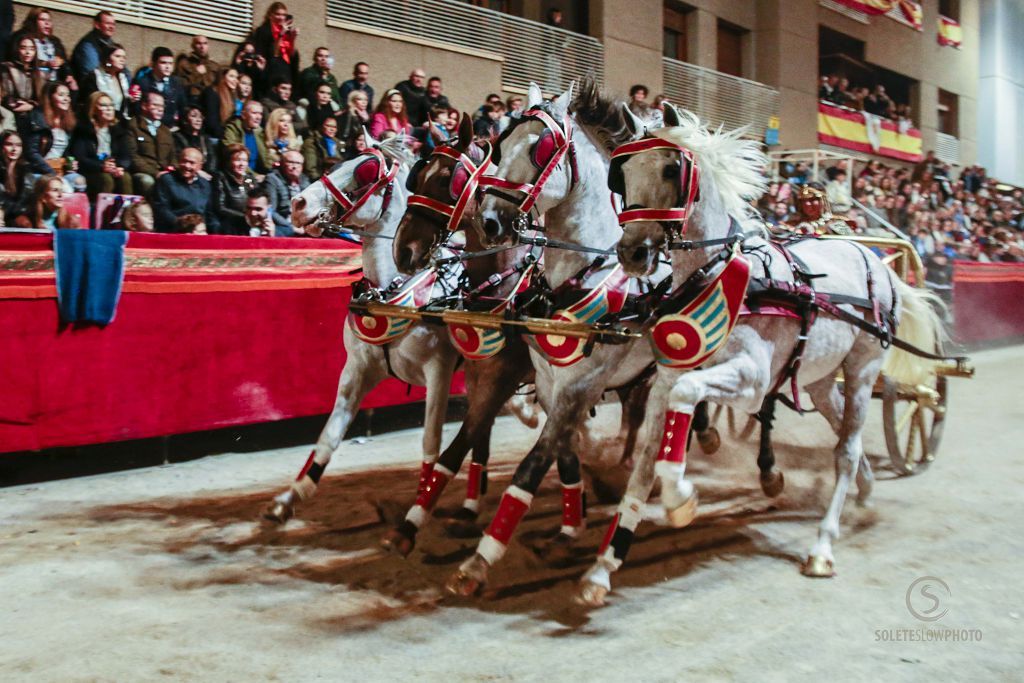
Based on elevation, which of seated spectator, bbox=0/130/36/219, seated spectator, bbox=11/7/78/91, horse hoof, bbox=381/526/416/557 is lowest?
horse hoof, bbox=381/526/416/557

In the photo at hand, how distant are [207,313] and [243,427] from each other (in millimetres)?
1042

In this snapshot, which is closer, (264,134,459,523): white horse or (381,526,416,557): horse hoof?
(381,526,416,557): horse hoof

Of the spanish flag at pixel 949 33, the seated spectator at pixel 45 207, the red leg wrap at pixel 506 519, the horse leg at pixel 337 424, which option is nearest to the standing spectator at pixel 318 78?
the seated spectator at pixel 45 207

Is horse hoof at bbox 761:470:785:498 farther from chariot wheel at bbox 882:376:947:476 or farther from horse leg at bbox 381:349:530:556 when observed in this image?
horse leg at bbox 381:349:530:556

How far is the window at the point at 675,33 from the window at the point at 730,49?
65.5 inches

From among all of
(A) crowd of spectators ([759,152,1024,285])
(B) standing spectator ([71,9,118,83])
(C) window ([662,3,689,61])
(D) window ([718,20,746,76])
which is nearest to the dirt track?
(B) standing spectator ([71,9,118,83])

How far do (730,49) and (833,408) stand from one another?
16132 millimetres

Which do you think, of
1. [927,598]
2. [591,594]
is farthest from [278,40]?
[927,598]

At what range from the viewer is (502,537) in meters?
4.02

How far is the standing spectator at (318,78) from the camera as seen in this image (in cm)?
976

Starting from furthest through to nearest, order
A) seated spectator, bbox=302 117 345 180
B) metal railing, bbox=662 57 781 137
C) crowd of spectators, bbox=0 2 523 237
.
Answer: metal railing, bbox=662 57 781 137, seated spectator, bbox=302 117 345 180, crowd of spectators, bbox=0 2 523 237

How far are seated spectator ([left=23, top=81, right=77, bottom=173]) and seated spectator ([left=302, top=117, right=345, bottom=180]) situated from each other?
2.14 metres

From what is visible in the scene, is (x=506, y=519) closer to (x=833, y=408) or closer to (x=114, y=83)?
(x=833, y=408)

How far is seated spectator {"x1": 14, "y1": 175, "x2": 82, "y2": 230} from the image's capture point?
21.2 feet
